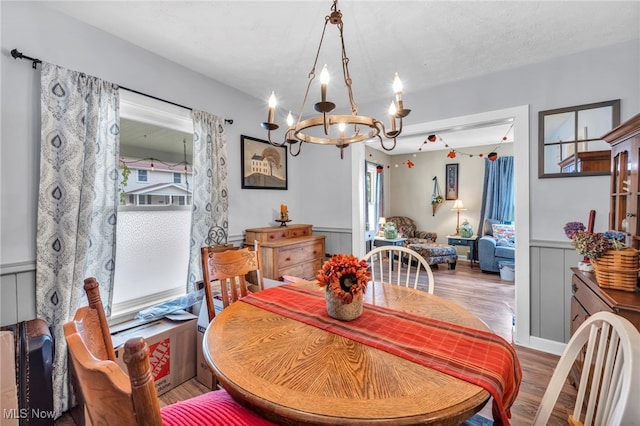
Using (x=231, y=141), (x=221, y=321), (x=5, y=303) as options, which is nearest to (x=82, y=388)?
(x=221, y=321)

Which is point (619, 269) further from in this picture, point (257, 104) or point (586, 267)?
point (257, 104)

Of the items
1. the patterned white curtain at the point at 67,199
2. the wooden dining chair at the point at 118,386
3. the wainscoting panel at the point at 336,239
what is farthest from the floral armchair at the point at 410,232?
the wooden dining chair at the point at 118,386

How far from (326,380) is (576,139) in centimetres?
282

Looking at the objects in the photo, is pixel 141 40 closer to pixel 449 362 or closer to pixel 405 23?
pixel 405 23

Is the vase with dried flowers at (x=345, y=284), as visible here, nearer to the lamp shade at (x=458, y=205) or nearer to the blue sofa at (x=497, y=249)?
the blue sofa at (x=497, y=249)

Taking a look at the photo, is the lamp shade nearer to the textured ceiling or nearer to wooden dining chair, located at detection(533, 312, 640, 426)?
the textured ceiling

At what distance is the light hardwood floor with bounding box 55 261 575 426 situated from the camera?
178cm

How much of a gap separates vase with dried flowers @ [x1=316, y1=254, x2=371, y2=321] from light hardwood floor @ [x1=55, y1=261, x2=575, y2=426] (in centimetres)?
134

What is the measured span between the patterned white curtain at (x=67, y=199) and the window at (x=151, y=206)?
0.73 feet

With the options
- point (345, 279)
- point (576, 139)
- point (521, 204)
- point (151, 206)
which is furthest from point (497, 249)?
point (151, 206)

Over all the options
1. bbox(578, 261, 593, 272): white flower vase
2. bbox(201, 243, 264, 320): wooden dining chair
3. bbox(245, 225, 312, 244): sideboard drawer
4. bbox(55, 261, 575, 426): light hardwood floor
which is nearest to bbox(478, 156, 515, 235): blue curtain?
bbox(55, 261, 575, 426): light hardwood floor

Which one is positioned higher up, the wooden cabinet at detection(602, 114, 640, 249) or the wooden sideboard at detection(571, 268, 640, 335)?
the wooden cabinet at detection(602, 114, 640, 249)

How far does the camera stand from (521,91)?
2.50 m

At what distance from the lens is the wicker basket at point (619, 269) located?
148 cm
